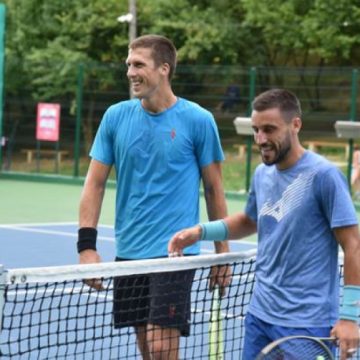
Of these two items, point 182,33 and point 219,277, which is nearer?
point 219,277

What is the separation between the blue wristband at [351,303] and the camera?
4505 millimetres

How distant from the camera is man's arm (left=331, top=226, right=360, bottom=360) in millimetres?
4484

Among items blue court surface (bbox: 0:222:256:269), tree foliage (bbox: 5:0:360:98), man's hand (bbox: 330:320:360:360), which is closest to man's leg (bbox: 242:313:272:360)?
man's hand (bbox: 330:320:360:360)

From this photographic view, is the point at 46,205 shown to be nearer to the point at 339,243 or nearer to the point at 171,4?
the point at 171,4

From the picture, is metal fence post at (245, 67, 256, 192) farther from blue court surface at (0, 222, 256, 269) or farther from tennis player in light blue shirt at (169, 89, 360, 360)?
tennis player in light blue shirt at (169, 89, 360, 360)

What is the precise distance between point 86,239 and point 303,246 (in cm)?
129

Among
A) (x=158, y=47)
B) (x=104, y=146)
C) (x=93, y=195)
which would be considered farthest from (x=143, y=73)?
(x=93, y=195)

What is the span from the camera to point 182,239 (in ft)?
16.7

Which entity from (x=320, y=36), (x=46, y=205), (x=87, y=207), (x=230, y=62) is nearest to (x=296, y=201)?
(x=87, y=207)

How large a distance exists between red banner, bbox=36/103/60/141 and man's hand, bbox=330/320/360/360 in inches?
859

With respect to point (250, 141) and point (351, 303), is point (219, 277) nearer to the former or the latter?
point (351, 303)

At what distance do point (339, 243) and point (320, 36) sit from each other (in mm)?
24359

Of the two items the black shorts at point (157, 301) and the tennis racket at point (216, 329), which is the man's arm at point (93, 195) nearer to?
the black shorts at point (157, 301)

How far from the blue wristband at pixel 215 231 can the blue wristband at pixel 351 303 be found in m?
0.76
